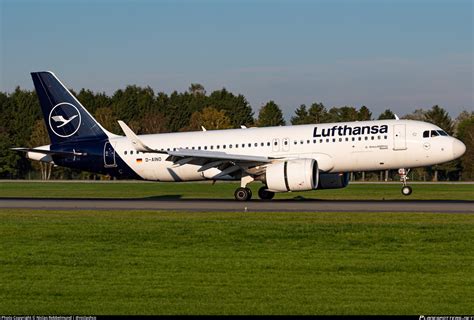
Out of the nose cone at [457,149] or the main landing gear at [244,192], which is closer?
the nose cone at [457,149]

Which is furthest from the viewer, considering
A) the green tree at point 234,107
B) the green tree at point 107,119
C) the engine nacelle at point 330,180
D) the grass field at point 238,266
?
the green tree at point 234,107

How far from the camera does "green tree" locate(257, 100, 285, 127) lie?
117562 millimetres

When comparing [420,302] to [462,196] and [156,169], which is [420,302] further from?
[462,196]

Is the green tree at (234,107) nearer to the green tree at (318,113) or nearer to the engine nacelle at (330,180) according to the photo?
the green tree at (318,113)

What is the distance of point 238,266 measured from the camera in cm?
1830

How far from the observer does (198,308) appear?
14.0 metres

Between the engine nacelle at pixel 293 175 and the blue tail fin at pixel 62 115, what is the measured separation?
10310 millimetres

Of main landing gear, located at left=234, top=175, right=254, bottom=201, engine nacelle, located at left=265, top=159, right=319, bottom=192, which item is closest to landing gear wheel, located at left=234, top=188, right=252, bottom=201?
main landing gear, located at left=234, top=175, right=254, bottom=201

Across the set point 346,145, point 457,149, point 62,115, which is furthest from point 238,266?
point 62,115

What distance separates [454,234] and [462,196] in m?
24.8

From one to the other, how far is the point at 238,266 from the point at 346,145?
72.2 feet

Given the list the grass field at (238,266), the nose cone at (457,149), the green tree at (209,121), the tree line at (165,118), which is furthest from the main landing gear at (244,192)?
the green tree at (209,121)

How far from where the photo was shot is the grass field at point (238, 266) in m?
14.4

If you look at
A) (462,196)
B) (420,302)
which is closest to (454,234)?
(420,302)
